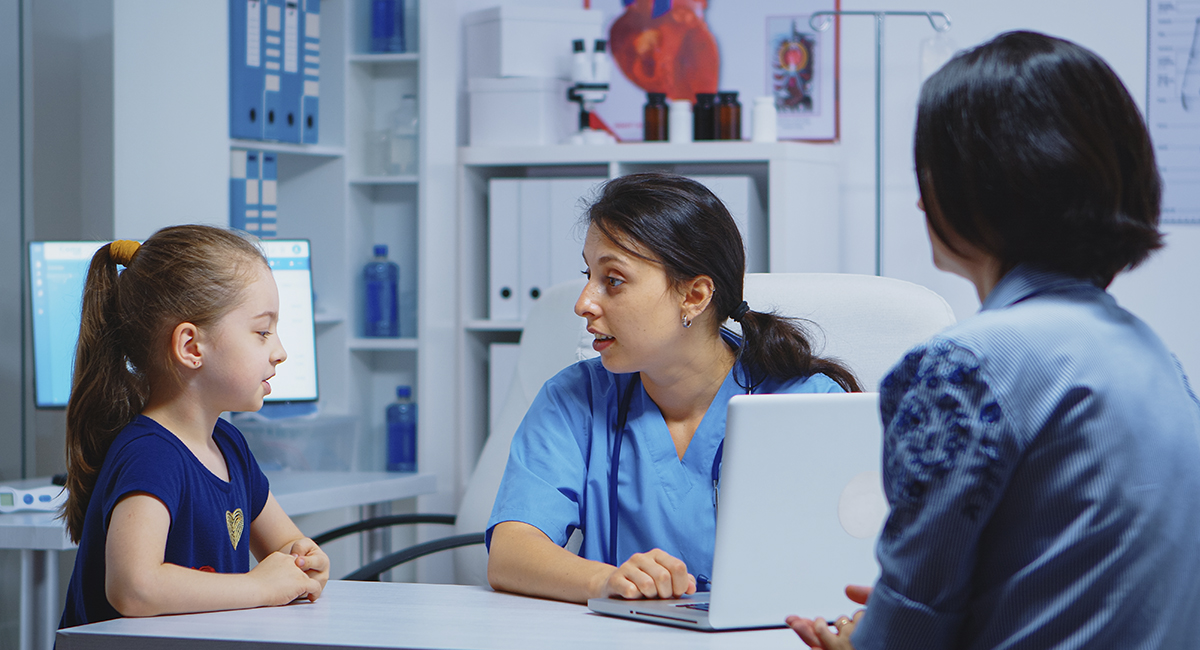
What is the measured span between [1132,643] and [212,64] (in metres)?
2.32

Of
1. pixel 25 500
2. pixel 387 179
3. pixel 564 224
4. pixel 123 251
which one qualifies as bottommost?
pixel 25 500

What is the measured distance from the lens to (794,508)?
3.22 feet

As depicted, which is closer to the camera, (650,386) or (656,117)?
(650,386)

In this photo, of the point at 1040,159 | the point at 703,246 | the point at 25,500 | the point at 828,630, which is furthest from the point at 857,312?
the point at 25,500

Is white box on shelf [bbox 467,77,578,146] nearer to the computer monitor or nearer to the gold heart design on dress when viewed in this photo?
the computer monitor

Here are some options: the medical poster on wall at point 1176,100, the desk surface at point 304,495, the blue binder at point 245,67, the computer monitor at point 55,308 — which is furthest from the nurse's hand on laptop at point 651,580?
the medical poster on wall at point 1176,100

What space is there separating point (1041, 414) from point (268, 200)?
7.72 feet

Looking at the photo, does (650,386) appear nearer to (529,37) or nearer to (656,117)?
(656,117)

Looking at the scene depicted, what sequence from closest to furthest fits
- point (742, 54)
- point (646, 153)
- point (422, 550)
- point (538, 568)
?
1. point (538, 568)
2. point (422, 550)
3. point (646, 153)
4. point (742, 54)

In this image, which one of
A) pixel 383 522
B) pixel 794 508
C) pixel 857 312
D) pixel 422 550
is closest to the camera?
pixel 794 508

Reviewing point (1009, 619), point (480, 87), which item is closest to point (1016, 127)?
point (1009, 619)

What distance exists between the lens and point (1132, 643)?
667 mm

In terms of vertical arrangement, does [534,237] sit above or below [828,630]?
above

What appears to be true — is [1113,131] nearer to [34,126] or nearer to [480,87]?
[34,126]
